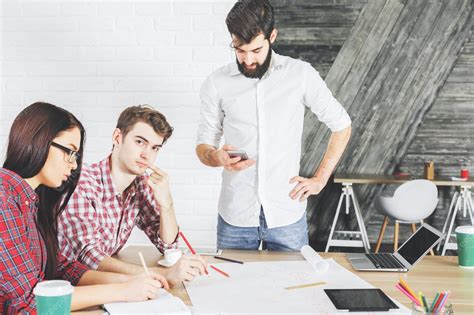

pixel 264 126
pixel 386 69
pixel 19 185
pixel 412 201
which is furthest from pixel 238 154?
pixel 386 69

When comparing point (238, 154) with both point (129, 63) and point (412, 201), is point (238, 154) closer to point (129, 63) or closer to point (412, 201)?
point (129, 63)

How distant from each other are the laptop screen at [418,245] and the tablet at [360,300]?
0.36 m

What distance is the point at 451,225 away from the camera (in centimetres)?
452

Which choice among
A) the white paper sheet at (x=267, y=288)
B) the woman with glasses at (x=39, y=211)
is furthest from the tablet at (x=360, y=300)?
the woman with glasses at (x=39, y=211)

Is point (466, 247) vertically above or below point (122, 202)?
below

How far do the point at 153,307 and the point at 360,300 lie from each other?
56 cm

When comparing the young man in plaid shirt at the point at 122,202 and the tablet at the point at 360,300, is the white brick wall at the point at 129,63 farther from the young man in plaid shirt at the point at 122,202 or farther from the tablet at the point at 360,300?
the tablet at the point at 360,300

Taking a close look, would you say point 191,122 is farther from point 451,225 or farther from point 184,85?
point 451,225

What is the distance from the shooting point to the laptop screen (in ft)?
6.56

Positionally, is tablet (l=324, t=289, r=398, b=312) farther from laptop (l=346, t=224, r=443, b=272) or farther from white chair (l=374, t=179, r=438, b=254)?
white chair (l=374, t=179, r=438, b=254)

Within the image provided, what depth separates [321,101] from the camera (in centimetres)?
265

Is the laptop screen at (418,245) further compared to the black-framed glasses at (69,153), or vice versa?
the laptop screen at (418,245)

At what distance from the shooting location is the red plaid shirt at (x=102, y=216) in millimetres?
1930

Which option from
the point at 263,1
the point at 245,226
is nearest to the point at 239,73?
the point at 263,1
